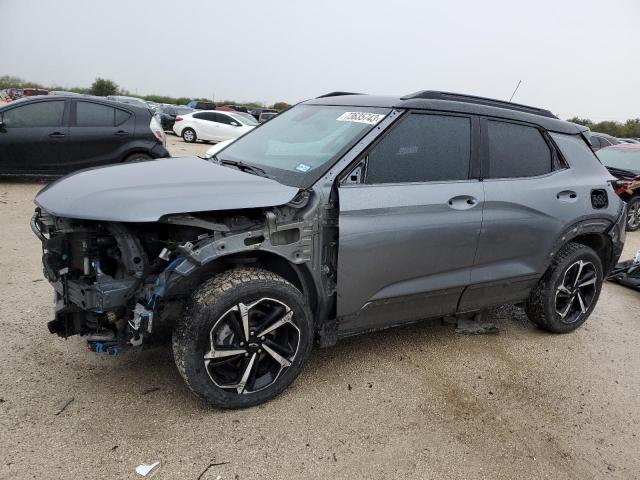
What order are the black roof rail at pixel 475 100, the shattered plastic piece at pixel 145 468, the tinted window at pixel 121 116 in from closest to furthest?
the shattered plastic piece at pixel 145 468, the black roof rail at pixel 475 100, the tinted window at pixel 121 116

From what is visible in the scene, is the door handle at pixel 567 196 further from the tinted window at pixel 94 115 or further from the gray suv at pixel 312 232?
the tinted window at pixel 94 115

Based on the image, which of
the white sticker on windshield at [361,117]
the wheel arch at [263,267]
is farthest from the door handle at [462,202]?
the wheel arch at [263,267]

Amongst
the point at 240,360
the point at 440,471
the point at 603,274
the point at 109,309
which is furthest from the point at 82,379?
the point at 603,274

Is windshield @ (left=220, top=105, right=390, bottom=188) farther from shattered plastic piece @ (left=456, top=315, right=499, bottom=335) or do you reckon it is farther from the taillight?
the taillight

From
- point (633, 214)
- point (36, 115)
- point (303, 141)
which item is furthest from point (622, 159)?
point (36, 115)

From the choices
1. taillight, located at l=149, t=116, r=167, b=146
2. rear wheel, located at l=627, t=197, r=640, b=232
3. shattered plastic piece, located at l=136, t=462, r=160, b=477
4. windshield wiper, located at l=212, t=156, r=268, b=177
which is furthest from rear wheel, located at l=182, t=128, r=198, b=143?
shattered plastic piece, located at l=136, t=462, r=160, b=477

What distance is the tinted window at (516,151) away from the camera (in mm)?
3496

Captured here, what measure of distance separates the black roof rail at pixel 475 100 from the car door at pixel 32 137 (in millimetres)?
6723

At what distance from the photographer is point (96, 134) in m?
8.06

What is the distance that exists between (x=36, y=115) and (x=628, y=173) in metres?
10.2

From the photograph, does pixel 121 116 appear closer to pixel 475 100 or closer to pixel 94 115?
Result: pixel 94 115

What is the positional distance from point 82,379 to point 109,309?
0.77m

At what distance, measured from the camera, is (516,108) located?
385 centimetres

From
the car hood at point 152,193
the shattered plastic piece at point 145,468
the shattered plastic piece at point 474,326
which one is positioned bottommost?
the shattered plastic piece at point 474,326
